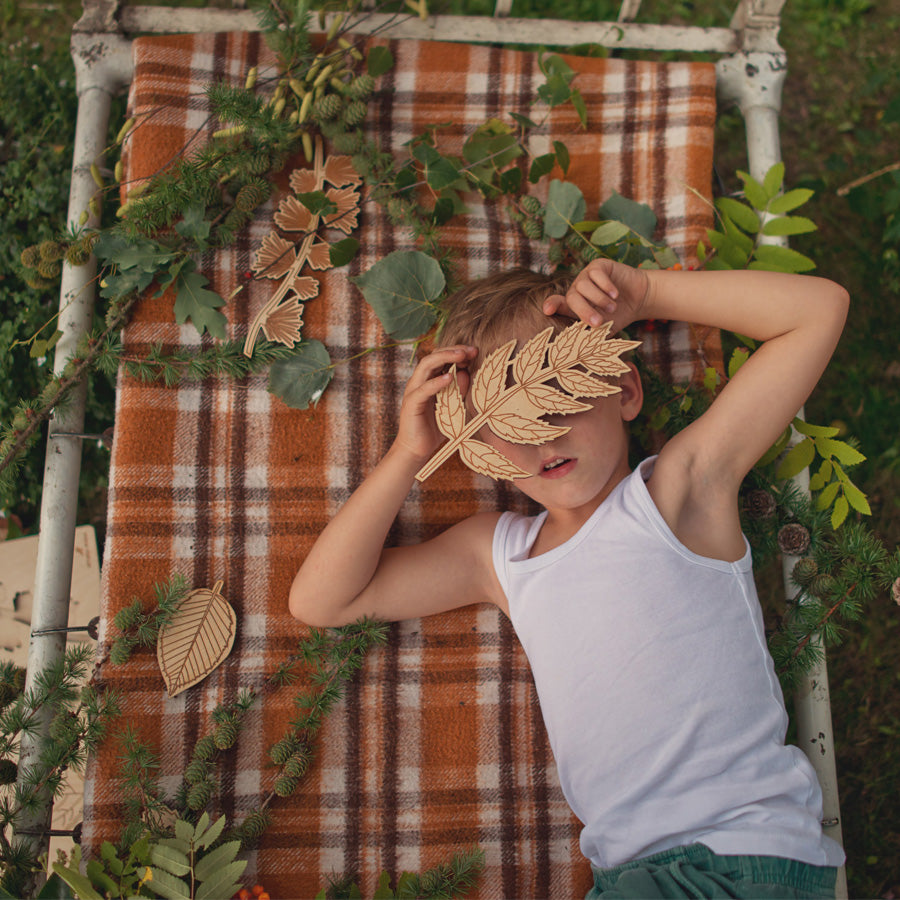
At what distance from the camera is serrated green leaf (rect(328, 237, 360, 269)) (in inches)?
60.1

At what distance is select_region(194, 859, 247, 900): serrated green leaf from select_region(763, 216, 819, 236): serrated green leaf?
5.07 ft

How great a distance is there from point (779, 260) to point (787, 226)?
0.26 feet

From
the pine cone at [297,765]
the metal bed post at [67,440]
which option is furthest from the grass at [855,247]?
the pine cone at [297,765]

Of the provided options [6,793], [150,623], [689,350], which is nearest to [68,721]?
[150,623]

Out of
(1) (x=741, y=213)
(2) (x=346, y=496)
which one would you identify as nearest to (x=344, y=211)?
(2) (x=346, y=496)

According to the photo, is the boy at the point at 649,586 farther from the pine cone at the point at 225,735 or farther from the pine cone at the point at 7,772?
the pine cone at the point at 7,772

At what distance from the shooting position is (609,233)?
1.52m

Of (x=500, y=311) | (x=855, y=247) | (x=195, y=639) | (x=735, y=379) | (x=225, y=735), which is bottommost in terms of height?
(x=225, y=735)

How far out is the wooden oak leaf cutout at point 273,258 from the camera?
156 centimetres

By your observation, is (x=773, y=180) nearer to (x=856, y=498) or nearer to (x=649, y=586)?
(x=856, y=498)

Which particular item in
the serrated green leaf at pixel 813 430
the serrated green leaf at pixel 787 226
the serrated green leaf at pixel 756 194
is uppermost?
the serrated green leaf at pixel 756 194

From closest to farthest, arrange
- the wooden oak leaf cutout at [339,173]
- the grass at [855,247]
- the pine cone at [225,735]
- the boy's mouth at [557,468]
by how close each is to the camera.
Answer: the boy's mouth at [557,468] < the pine cone at [225,735] < the wooden oak leaf cutout at [339,173] < the grass at [855,247]

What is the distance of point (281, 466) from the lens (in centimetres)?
154

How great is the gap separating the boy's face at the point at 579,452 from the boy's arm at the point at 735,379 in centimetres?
10
